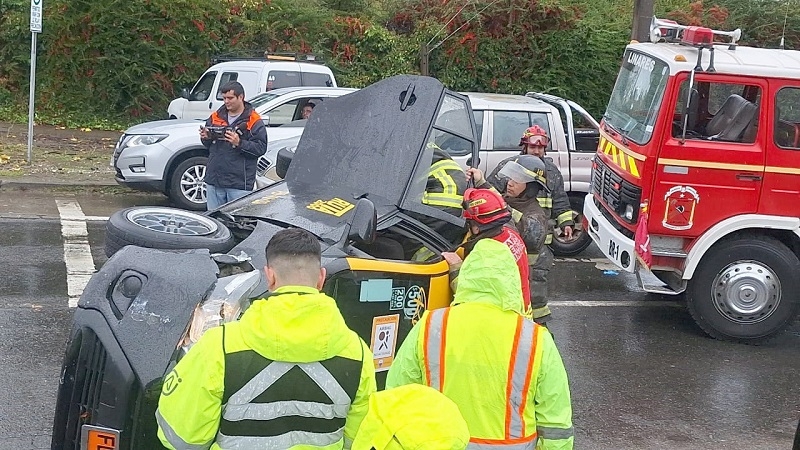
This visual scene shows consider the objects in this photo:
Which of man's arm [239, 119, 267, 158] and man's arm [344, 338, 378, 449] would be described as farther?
man's arm [239, 119, 267, 158]

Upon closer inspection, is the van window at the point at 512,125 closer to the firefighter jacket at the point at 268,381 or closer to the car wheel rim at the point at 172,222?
the car wheel rim at the point at 172,222

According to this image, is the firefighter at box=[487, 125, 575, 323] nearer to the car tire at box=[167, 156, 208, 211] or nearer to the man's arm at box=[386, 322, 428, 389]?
the man's arm at box=[386, 322, 428, 389]

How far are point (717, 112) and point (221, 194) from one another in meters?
4.54

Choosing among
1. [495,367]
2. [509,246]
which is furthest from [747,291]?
[495,367]

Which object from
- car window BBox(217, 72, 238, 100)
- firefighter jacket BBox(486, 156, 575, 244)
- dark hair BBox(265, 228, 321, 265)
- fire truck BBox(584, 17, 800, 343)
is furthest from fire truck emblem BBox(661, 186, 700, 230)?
car window BBox(217, 72, 238, 100)

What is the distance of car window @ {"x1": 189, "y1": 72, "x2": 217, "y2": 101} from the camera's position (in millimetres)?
15812

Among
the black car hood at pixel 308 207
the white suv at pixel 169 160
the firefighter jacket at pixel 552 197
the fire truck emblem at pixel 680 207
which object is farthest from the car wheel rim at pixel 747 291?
the white suv at pixel 169 160

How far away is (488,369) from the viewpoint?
10.8 feet

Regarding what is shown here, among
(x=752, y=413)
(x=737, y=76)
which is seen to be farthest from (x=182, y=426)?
(x=737, y=76)

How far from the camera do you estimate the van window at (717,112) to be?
26.3ft

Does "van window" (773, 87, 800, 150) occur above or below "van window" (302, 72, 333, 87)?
above

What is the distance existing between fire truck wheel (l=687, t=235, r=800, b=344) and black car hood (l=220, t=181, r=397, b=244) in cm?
400

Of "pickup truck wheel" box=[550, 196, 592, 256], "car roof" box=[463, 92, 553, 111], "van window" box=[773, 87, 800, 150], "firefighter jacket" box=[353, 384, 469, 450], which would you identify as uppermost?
"van window" box=[773, 87, 800, 150]

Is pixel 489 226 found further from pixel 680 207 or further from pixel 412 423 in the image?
pixel 680 207
